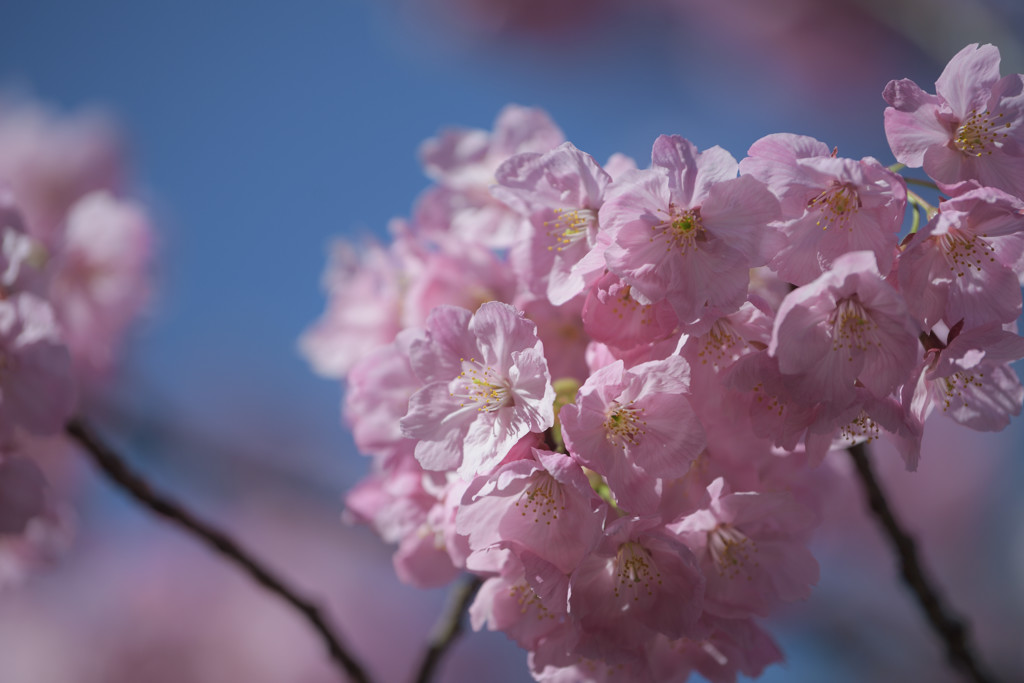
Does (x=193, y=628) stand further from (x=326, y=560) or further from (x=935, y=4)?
(x=935, y=4)

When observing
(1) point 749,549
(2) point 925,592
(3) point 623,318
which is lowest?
(2) point 925,592

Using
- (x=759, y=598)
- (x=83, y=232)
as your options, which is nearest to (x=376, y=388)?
(x=759, y=598)

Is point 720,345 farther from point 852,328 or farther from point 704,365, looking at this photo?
point 852,328

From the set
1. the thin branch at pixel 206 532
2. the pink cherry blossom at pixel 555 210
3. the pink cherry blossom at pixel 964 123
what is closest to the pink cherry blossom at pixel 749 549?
the pink cherry blossom at pixel 555 210

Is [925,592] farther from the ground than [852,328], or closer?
closer

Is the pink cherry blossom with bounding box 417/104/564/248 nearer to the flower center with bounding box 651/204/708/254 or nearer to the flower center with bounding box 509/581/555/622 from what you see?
the flower center with bounding box 651/204/708/254

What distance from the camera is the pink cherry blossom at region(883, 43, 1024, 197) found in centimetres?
91

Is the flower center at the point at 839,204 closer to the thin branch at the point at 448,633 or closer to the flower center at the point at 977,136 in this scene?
the flower center at the point at 977,136

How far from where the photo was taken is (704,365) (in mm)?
942

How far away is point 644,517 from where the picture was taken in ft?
2.92

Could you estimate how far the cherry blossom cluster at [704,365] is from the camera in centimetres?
85

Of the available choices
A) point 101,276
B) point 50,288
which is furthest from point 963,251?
point 101,276

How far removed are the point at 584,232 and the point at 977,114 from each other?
19.6 inches

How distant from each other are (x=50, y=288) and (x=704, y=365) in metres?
1.19
